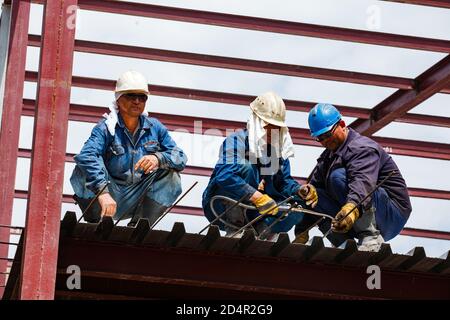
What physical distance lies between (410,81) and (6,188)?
540 centimetres

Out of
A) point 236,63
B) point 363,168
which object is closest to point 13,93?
point 236,63

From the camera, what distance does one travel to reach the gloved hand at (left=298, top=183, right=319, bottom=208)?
1184 cm

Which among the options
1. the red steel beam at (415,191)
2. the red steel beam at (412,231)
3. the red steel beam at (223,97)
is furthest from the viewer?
the red steel beam at (412,231)

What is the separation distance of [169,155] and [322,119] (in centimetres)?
177

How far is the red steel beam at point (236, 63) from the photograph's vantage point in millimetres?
14570

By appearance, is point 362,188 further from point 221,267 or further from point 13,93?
point 13,93

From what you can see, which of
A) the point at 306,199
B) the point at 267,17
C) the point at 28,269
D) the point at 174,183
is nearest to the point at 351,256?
the point at 306,199

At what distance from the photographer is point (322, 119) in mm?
12258

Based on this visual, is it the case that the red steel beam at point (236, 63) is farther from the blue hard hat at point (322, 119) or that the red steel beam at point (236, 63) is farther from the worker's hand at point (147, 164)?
the worker's hand at point (147, 164)

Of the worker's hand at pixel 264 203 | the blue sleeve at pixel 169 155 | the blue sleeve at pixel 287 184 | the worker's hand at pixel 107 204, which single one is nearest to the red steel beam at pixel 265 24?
the blue sleeve at pixel 169 155

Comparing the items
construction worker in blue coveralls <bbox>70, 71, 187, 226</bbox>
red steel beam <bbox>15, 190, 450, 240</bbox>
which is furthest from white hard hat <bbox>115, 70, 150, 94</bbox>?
red steel beam <bbox>15, 190, 450, 240</bbox>

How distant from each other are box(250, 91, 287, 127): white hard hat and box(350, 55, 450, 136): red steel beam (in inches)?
127

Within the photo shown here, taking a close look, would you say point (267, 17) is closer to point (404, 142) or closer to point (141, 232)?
point (404, 142)

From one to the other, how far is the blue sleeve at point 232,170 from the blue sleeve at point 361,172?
38.6 inches
